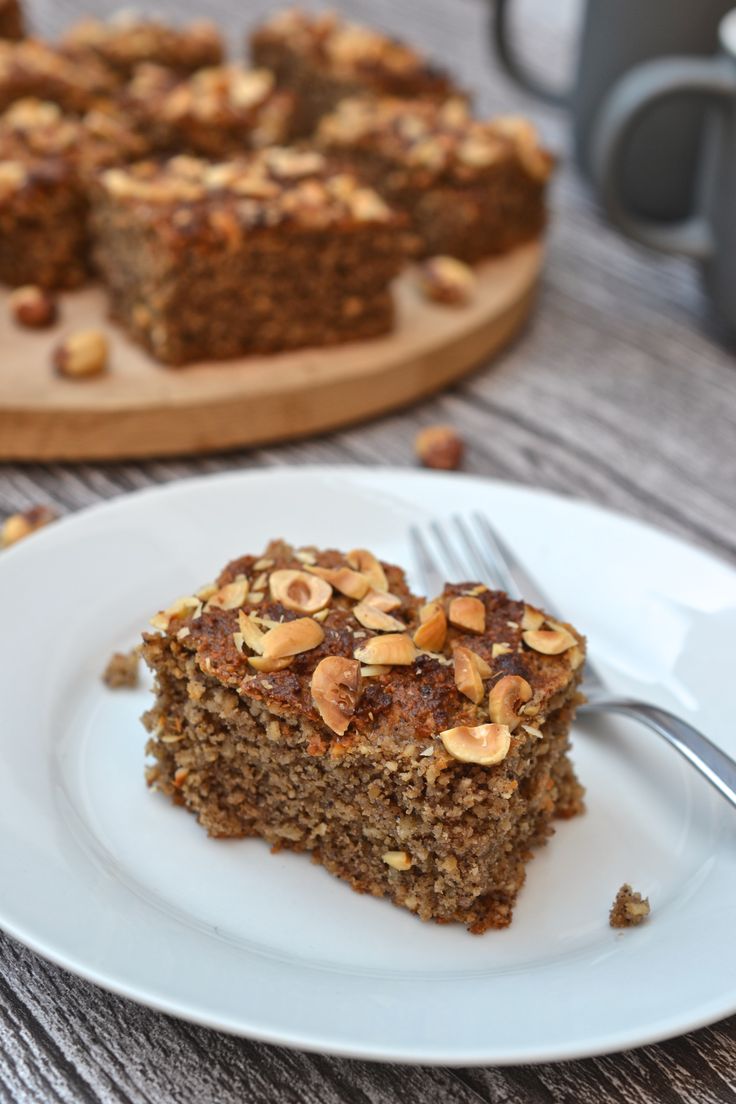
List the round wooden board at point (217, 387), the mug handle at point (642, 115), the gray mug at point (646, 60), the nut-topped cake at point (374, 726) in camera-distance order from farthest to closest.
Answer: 1. the gray mug at point (646, 60)
2. the mug handle at point (642, 115)
3. the round wooden board at point (217, 387)
4. the nut-topped cake at point (374, 726)

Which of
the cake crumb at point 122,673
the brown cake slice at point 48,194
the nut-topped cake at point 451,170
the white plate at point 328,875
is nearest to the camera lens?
the white plate at point 328,875

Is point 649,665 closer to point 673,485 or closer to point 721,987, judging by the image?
point 721,987

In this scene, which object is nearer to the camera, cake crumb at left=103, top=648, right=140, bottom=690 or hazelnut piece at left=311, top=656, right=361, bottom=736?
hazelnut piece at left=311, top=656, right=361, bottom=736

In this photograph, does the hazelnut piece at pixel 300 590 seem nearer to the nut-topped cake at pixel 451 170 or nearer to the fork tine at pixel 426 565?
the fork tine at pixel 426 565

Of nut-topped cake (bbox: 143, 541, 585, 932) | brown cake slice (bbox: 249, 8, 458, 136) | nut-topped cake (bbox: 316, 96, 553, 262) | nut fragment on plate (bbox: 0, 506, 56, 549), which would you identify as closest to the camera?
nut-topped cake (bbox: 143, 541, 585, 932)

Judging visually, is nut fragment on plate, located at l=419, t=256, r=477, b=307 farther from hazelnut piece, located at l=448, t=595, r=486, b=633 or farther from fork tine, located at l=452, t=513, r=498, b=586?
hazelnut piece, located at l=448, t=595, r=486, b=633

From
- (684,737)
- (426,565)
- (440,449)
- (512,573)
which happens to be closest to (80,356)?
(440,449)

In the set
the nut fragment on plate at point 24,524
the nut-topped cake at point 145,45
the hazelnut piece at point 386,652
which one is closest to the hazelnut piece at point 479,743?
the hazelnut piece at point 386,652

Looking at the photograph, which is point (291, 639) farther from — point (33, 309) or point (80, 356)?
point (33, 309)

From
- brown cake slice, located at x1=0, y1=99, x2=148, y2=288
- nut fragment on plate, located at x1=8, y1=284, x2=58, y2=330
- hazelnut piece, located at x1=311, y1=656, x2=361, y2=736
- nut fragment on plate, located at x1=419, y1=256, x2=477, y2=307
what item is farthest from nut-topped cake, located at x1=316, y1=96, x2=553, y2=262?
hazelnut piece, located at x1=311, y1=656, x2=361, y2=736
